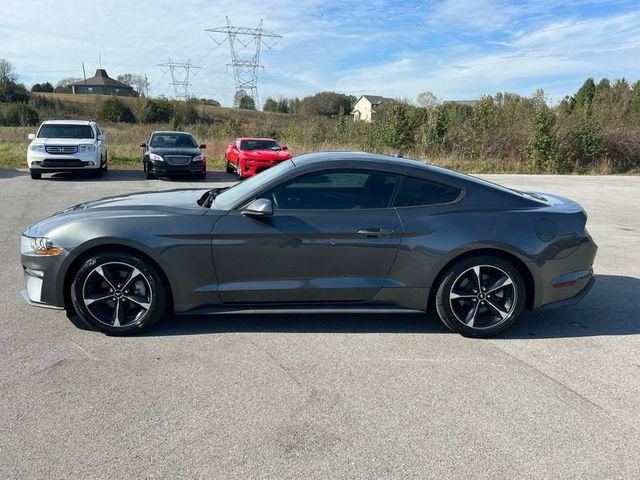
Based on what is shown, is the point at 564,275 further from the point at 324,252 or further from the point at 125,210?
the point at 125,210

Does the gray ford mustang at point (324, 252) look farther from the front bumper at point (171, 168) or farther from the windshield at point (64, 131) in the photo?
the windshield at point (64, 131)

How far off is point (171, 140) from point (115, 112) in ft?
136

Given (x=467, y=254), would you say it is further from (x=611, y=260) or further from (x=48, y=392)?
(x=611, y=260)

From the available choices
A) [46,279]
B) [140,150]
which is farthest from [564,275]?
[140,150]

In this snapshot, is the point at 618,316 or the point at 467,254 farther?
the point at 618,316

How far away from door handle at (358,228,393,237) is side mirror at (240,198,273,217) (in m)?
0.76

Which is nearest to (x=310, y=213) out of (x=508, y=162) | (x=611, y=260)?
(x=611, y=260)

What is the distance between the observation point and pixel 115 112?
53.9m

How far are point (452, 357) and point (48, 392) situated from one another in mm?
2846

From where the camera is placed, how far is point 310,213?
13.3ft

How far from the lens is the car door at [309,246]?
13.1 ft

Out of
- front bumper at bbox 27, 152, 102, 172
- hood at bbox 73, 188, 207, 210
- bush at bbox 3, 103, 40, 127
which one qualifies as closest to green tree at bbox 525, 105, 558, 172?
front bumper at bbox 27, 152, 102, 172

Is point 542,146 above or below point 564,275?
above

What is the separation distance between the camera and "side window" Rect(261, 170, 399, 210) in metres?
4.12
